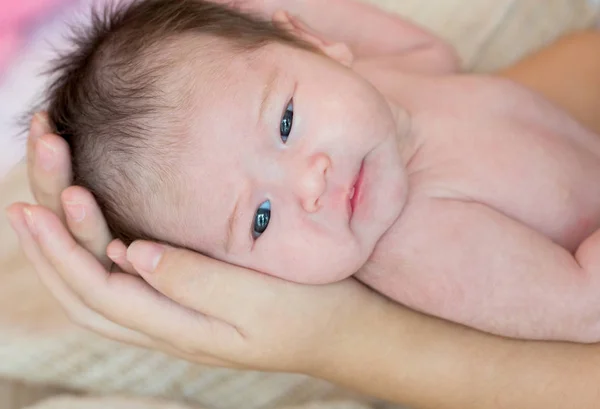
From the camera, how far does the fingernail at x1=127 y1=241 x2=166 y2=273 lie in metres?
0.99

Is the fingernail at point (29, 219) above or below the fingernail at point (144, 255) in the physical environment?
below

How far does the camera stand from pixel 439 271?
1064 mm

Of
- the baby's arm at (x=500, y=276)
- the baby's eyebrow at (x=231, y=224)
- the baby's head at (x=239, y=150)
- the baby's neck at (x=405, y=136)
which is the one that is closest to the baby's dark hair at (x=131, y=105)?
the baby's head at (x=239, y=150)

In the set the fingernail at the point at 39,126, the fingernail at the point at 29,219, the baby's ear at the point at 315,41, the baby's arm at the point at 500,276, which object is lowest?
the fingernail at the point at 29,219

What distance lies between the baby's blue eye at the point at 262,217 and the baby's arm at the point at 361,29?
1.83ft

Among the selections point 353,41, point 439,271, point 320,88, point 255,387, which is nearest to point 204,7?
point 320,88

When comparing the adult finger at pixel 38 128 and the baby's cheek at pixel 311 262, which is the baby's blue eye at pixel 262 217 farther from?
the adult finger at pixel 38 128

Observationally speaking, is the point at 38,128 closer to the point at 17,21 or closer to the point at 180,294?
the point at 180,294

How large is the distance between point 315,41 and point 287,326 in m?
0.54

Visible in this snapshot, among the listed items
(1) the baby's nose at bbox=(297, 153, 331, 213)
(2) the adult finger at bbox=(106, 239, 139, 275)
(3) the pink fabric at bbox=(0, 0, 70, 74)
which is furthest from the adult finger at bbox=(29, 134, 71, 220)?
(3) the pink fabric at bbox=(0, 0, 70, 74)

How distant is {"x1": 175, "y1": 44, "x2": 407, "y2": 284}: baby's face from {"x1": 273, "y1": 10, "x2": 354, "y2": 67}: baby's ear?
0.18 metres

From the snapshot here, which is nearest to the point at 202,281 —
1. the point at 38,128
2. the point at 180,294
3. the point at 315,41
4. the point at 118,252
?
the point at 180,294

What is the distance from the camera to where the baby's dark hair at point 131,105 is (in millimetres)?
1022

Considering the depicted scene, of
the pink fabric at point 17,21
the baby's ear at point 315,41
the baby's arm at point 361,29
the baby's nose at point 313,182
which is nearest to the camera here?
the baby's nose at point 313,182
